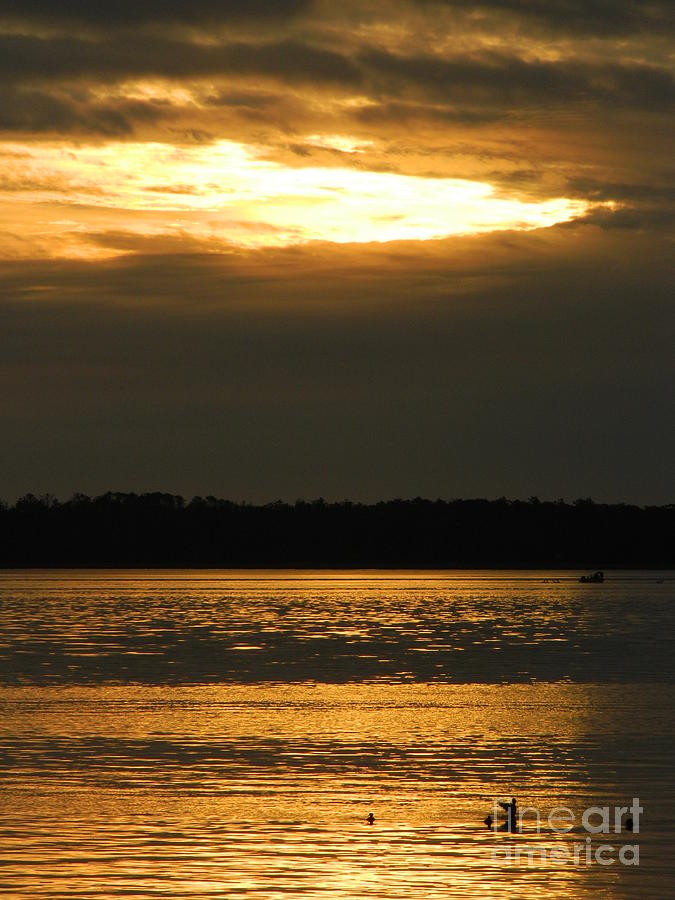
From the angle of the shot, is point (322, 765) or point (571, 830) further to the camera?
point (322, 765)

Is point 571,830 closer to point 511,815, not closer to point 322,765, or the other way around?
point 511,815

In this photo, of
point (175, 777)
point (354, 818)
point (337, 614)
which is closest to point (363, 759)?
point (175, 777)

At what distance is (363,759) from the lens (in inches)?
1357

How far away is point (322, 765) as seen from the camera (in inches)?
1321

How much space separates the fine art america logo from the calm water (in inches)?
4.7

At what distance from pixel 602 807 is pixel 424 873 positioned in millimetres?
6406

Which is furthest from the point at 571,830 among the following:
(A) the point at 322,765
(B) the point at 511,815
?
(A) the point at 322,765

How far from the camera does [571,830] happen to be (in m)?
26.4

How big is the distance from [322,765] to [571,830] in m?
8.44

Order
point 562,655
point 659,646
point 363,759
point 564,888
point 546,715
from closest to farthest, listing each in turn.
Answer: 1. point 564,888
2. point 363,759
3. point 546,715
4. point 562,655
5. point 659,646

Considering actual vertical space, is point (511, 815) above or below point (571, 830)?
above

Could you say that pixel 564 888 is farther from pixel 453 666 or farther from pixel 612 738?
pixel 453 666

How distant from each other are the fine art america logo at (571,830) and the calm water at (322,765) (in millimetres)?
119

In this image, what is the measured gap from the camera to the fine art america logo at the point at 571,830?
24250mm
